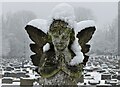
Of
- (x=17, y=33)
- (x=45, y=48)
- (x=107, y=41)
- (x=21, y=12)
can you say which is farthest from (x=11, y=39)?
(x=45, y=48)

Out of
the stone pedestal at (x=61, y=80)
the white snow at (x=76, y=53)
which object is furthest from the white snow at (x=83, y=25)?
the stone pedestal at (x=61, y=80)

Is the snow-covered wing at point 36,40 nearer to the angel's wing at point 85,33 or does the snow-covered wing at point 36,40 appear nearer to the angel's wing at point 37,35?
the angel's wing at point 37,35

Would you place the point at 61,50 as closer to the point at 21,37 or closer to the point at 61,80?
the point at 61,80

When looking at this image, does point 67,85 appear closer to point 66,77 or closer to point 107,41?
point 66,77

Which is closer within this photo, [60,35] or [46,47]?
[60,35]

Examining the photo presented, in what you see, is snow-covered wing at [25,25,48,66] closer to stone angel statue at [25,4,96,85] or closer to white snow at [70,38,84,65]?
stone angel statue at [25,4,96,85]

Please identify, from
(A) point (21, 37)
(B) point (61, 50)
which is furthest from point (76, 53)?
(A) point (21, 37)

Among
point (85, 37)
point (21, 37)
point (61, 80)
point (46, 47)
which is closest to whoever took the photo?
point (61, 80)
